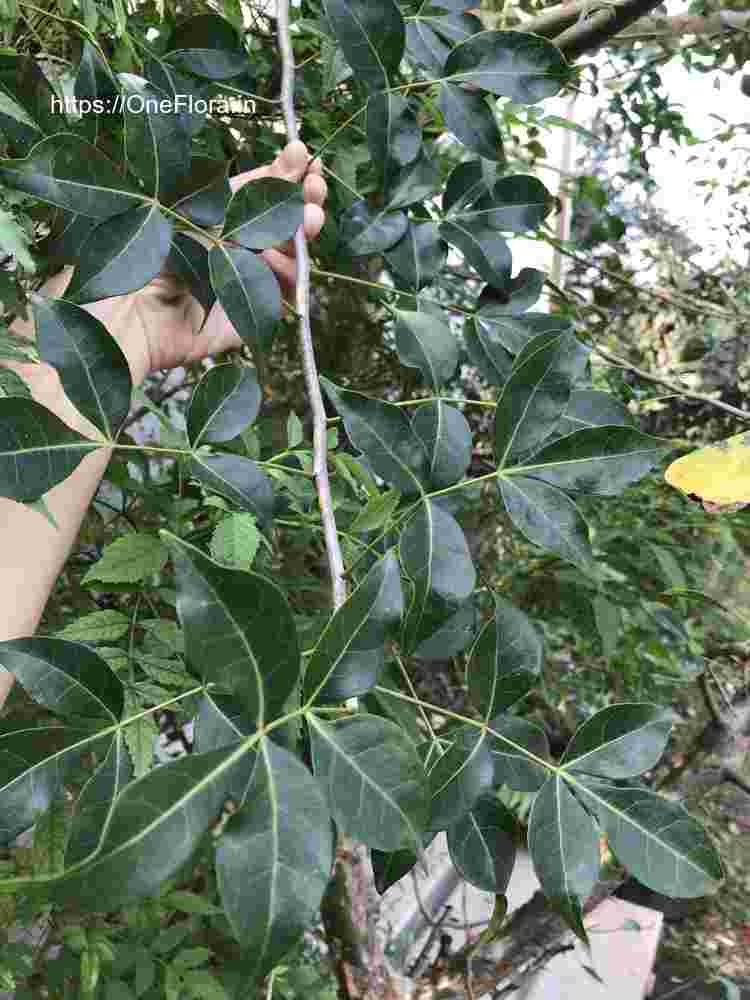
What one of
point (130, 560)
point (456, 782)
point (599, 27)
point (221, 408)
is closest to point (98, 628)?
point (130, 560)

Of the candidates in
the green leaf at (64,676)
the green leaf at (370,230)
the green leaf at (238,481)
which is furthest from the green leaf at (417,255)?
the green leaf at (64,676)

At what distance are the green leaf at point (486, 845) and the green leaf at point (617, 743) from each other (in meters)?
0.04

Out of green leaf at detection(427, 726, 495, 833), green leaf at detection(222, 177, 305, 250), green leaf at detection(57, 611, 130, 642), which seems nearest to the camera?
green leaf at detection(427, 726, 495, 833)

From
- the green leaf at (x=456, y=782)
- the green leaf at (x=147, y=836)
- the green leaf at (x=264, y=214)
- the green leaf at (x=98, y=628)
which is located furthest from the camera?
the green leaf at (x=98, y=628)

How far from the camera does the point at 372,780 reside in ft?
0.77

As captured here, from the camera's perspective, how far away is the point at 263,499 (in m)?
0.37

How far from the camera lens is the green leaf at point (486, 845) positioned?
12.6 inches

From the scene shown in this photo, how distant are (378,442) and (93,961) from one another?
0.67 meters

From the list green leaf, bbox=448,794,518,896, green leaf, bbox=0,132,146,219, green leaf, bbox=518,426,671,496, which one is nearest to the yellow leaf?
green leaf, bbox=518,426,671,496

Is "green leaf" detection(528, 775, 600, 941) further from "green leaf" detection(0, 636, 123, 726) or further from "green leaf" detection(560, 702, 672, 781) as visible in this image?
"green leaf" detection(0, 636, 123, 726)

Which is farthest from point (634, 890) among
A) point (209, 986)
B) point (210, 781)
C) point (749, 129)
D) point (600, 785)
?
point (210, 781)

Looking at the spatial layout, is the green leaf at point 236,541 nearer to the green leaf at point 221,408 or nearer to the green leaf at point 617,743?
the green leaf at point 221,408

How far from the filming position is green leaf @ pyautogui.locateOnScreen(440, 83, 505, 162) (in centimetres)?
48

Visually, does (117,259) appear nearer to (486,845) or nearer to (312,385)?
(312,385)
